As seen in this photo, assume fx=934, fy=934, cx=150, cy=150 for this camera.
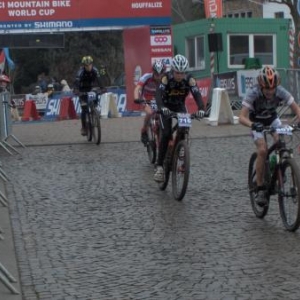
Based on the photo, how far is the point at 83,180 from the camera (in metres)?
13.6

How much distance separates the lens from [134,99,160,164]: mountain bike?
13872mm

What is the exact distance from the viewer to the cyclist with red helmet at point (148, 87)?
46.9 ft


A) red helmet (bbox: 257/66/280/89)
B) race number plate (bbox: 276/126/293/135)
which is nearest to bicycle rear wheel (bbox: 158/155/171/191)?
red helmet (bbox: 257/66/280/89)

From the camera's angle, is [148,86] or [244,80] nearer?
[148,86]

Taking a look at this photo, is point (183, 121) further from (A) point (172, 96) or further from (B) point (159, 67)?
(B) point (159, 67)

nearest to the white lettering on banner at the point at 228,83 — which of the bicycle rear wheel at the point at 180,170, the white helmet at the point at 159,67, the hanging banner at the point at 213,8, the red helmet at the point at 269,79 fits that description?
the hanging banner at the point at 213,8

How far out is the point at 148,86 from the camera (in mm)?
15281

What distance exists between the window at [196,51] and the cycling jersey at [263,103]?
2305 centimetres

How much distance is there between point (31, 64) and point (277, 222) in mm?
50975

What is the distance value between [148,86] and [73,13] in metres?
15.4

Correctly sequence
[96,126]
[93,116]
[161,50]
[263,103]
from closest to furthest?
1. [263,103]
2. [96,126]
3. [93,116]
4. [161,50]

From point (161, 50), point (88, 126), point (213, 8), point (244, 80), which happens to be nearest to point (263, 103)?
point (88, 126)

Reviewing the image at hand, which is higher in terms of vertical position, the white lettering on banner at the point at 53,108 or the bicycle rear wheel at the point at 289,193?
the bicycle rear wheel at the point at 289,193

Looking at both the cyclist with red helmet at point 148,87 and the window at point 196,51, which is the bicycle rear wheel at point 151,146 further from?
the window at point 196,51
